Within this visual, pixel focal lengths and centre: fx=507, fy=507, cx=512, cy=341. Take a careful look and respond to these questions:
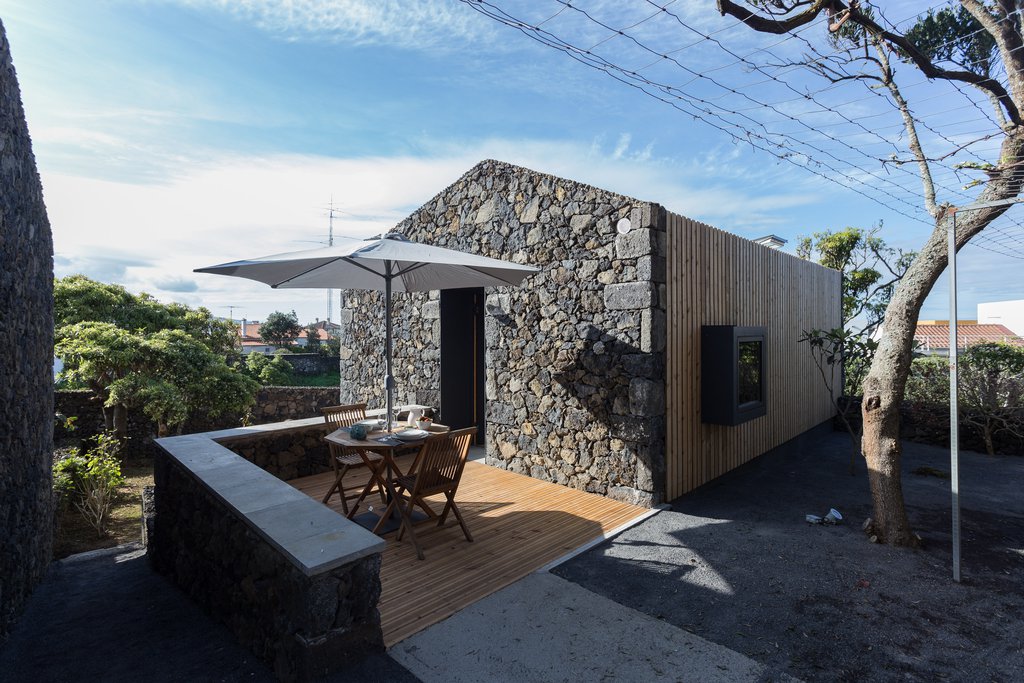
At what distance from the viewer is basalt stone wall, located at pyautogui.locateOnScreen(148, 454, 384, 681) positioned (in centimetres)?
235

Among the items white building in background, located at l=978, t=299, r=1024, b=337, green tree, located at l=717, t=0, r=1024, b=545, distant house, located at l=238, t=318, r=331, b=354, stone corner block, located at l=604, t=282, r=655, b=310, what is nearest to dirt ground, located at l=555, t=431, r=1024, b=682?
green tree, located at l=717, t=0, r=1024, b=545

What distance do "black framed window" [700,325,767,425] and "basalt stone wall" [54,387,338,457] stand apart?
6.20m

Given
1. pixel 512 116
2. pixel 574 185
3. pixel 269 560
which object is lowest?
pixel 269 560

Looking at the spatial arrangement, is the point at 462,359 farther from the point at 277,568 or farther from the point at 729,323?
the point at 277,568

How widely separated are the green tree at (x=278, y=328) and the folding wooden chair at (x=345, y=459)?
974 inches

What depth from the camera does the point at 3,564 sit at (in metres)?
2.96

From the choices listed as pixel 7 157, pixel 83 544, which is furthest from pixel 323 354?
pixel 7 157

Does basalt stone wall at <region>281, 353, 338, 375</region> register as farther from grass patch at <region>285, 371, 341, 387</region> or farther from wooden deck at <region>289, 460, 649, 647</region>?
wooden deck at <region>289, 460, 649, 647</region>

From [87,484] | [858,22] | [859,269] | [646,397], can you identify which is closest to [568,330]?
[646,397]

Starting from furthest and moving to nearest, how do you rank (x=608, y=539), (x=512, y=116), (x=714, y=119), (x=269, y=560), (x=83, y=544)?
1. (x=512, y=116)
2. (x=714, y=119)
3. (x=83, y=544)
4. (x=608, y=539)
5. (x=269, y=560)

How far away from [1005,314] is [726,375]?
28.7 meters

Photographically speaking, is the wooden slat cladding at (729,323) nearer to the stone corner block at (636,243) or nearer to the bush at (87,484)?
the stone corner block at (636,243)

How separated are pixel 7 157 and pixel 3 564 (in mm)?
2535

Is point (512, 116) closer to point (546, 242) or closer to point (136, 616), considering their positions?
point (546, 242)
